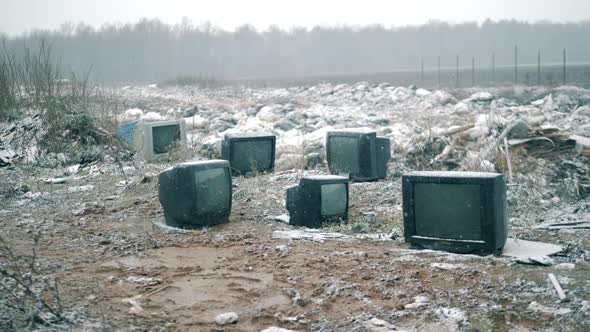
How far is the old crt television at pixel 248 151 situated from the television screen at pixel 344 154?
0.84 meters

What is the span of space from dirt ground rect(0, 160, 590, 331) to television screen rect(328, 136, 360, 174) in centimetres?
176

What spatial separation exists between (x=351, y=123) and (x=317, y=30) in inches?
1717

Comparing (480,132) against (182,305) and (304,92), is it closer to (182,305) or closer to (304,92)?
(182,305)

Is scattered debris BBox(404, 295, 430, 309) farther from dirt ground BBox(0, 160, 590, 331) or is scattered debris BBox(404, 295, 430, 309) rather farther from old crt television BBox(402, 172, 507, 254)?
old crt television BBox(402, 172, 507, 254)

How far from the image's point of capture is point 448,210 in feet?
13.1

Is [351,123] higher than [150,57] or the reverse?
the reverse

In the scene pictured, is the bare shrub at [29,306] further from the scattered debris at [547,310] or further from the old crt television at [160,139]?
the old crt television at [160,139]

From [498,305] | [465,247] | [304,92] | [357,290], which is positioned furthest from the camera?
[304,92]

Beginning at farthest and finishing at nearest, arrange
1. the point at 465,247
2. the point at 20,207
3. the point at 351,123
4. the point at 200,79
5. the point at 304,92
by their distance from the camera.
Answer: the point at 200,79
the point at 304,92
the point at 351,123
the point at 20,207
the point at 465,247

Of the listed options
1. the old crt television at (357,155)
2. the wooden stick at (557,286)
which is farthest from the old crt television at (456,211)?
the old crt television at (357,155)

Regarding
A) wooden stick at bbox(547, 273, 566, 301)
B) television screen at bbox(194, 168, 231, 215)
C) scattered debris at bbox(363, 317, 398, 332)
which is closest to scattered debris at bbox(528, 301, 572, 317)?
wooden stick at bbox(547, 273, 566, 301)

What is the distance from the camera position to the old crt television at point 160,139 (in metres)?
8.40

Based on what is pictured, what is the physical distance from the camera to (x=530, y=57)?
47.6 metres

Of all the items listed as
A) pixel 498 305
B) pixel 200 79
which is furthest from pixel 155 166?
pixel 200 79
